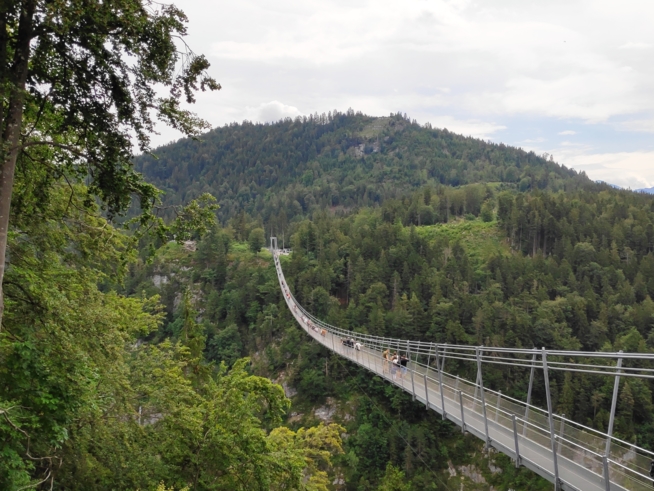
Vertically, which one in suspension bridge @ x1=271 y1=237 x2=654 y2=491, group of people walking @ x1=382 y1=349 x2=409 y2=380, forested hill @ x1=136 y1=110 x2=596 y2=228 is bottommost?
group of people walking @ x1=382 y1=349 x2=409 y2=380

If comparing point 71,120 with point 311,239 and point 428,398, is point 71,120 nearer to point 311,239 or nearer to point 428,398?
point 428,398

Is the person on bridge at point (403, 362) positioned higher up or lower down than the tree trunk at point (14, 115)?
lower down

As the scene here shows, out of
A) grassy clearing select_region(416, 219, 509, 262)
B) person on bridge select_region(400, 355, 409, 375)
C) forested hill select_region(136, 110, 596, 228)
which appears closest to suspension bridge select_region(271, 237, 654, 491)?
person on bridge select_region(400, 355, 409, 375)

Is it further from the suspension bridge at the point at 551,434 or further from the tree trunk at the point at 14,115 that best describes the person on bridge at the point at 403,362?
the tree trunk at the point at 14,115

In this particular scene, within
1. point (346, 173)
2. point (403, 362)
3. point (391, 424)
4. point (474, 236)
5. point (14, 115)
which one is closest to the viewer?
point (14, 115)

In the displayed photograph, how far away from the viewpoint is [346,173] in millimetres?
169750

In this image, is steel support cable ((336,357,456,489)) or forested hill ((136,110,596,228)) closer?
steel support cable ((336,357,456,489))

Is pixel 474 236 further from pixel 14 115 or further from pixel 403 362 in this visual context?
pixel 14 115

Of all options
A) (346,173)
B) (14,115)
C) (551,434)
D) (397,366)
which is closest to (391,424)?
(397,366)

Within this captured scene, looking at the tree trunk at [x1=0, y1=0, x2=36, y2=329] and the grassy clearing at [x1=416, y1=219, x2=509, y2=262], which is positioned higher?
the tree trunk at [x1=0, y1=0, x2=36, y2=329]

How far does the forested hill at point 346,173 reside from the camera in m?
129

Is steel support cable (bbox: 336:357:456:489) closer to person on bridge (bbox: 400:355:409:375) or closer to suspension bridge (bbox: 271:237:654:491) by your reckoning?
person on bridge (bbox: 400:355:409:375)

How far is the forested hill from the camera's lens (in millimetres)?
128750

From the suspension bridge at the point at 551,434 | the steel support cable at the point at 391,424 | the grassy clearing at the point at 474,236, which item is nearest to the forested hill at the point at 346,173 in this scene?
the grassy clearing at the point at 474,236
